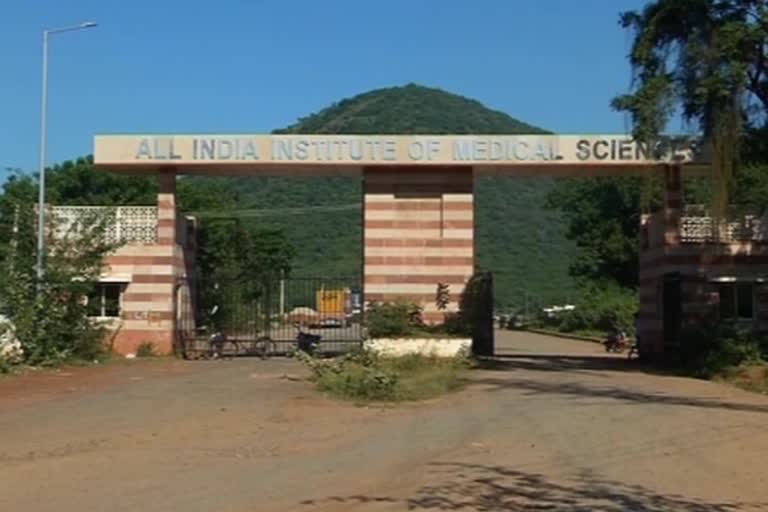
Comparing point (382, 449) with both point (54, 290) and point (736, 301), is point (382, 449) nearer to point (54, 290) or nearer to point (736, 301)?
point (54, 290)

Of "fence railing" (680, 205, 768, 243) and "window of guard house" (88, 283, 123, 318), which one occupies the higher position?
"fence railing" (680, 205, 768, 243)

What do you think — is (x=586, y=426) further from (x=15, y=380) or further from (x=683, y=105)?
(x=15, y=380)

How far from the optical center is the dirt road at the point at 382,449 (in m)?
10.4

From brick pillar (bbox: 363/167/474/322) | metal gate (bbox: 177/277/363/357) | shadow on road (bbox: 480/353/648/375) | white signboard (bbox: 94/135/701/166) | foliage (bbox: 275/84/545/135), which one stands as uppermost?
foliage (bbox: 275/84/545/135)

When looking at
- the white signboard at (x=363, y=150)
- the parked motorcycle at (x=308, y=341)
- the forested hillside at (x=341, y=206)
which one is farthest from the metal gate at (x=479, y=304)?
the forested hillside at (x=341, y=206)

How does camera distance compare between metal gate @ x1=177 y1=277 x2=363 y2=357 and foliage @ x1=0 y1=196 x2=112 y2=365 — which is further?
metal gate @ x1=177 y1=277 x2=363 y2=357

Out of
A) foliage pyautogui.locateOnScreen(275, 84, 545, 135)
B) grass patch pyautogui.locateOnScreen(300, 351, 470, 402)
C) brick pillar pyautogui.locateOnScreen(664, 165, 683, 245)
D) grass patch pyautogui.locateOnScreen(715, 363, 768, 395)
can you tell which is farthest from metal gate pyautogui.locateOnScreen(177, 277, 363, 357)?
foliage pyautogui.locateOnScreen(275, 84, 545, 135)

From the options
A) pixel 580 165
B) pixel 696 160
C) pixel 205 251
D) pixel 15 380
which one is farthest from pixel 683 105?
pixel 205 251

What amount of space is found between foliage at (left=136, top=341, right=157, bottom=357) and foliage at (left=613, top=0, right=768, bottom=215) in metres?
15.7

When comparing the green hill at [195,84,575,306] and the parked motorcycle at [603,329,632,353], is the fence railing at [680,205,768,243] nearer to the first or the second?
the parked motorcycle at [603,329,632,353]

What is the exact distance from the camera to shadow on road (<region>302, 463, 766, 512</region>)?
991cm

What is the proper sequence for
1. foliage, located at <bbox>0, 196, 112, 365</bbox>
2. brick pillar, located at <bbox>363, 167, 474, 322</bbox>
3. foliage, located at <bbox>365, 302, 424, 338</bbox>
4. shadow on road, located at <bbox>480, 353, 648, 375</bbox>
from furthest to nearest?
brick pillar, located at <bbox>363, 167, 474, 322</bbox> → foliage, located at <bbox>365, 302, 424, 338</bbox> → shadow on road, located at <bbox>480, 353, 648, 375</bbox> → foliage, located at <bbox>0, 196, 112, 365</bbox>

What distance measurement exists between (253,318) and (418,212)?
874 cm

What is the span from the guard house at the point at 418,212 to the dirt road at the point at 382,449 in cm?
913
